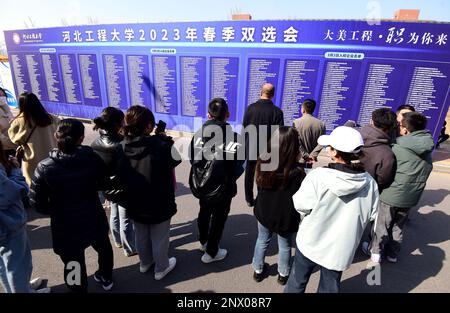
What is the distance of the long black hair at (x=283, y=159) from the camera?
6.33 feet

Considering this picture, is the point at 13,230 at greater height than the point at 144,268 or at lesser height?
greater

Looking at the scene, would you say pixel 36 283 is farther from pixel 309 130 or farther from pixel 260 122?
pixel 309 130

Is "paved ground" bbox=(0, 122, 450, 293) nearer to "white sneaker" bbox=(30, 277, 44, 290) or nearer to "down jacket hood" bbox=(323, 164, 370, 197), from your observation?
"white sneaker" bbox=(30, 277, 44, 290)

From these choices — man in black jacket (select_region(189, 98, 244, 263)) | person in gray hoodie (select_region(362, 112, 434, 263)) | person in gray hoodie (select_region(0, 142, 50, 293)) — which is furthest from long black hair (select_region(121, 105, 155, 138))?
person in gray hoodie (select_region(362, 112, 434, 263))

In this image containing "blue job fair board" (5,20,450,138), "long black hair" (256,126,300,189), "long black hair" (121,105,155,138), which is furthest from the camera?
"blue job fair board" (5,20,450,138)

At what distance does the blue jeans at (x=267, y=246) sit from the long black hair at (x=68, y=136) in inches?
66.1

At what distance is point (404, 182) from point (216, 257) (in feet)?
6.87

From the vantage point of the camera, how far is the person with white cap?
66.8 inches

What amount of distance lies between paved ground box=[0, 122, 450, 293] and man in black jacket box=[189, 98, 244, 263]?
1.94 ft

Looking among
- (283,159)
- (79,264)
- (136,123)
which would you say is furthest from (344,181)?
(79,264)

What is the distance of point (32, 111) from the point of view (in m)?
2.89

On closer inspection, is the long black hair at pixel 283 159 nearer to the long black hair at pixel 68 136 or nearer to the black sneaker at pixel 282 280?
the black sneaker at pixel 282 280

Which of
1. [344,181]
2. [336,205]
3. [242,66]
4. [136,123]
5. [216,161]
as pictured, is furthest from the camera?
[242,66]
